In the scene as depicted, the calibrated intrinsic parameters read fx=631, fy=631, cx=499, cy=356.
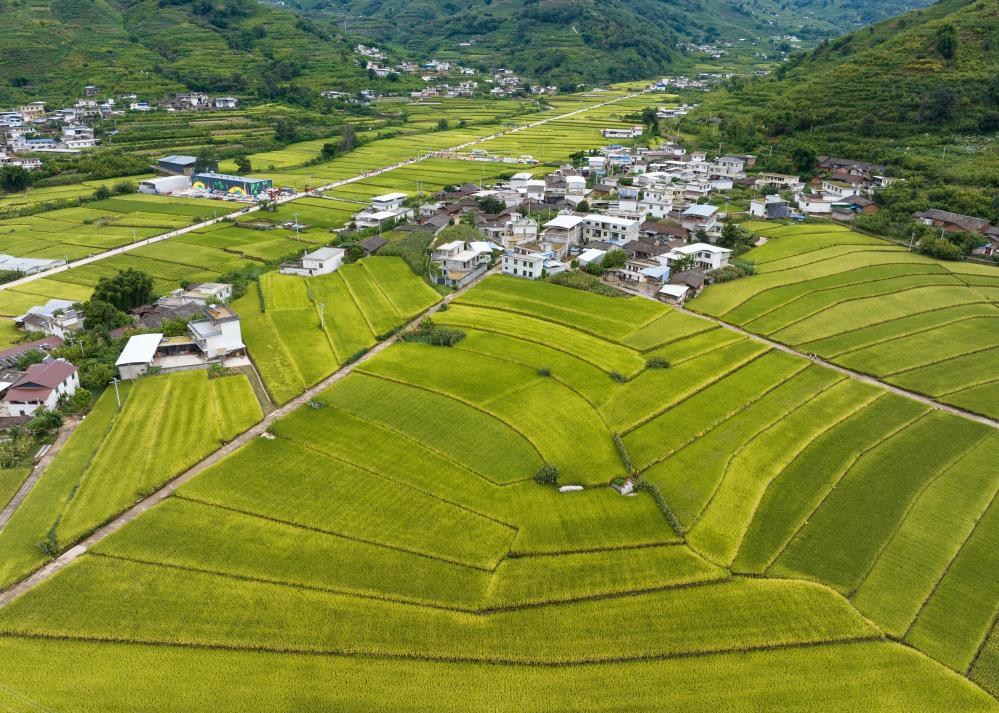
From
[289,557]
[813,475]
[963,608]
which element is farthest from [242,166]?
[963,608]

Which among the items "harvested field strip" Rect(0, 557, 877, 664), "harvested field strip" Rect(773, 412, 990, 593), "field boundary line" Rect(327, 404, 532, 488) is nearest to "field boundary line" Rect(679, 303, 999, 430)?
"harvested field strip" Rect(773, 412, 990, 593)

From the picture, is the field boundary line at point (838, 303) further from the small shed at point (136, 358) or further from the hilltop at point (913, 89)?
the hilltop at point (913, 89)

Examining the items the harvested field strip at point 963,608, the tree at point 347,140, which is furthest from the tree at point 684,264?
the tree at point 347,140

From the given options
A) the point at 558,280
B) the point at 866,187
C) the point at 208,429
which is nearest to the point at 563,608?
the point at 208,429

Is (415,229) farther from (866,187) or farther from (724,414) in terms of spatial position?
(866,187)

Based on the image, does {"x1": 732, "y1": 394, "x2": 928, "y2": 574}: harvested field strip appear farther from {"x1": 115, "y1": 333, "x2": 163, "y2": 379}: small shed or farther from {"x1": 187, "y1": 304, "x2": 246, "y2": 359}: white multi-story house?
{"x1": 115, "y1": 333, "x2": 163, "y2": 379}: small shed

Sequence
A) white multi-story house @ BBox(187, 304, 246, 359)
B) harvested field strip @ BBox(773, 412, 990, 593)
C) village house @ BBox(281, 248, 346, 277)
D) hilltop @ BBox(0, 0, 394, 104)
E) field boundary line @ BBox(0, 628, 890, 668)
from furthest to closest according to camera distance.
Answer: hilltop @ BBox(0, 0, 394, 104) < village house @ BBox(281, 248, 346, 277) < white multi-story house @ BBox(187, 304, 246, 359) < harvested field strip @ BBox(773, 412, 990, 593) < field boundary line @ BBox(0, 628, 890, 668)
